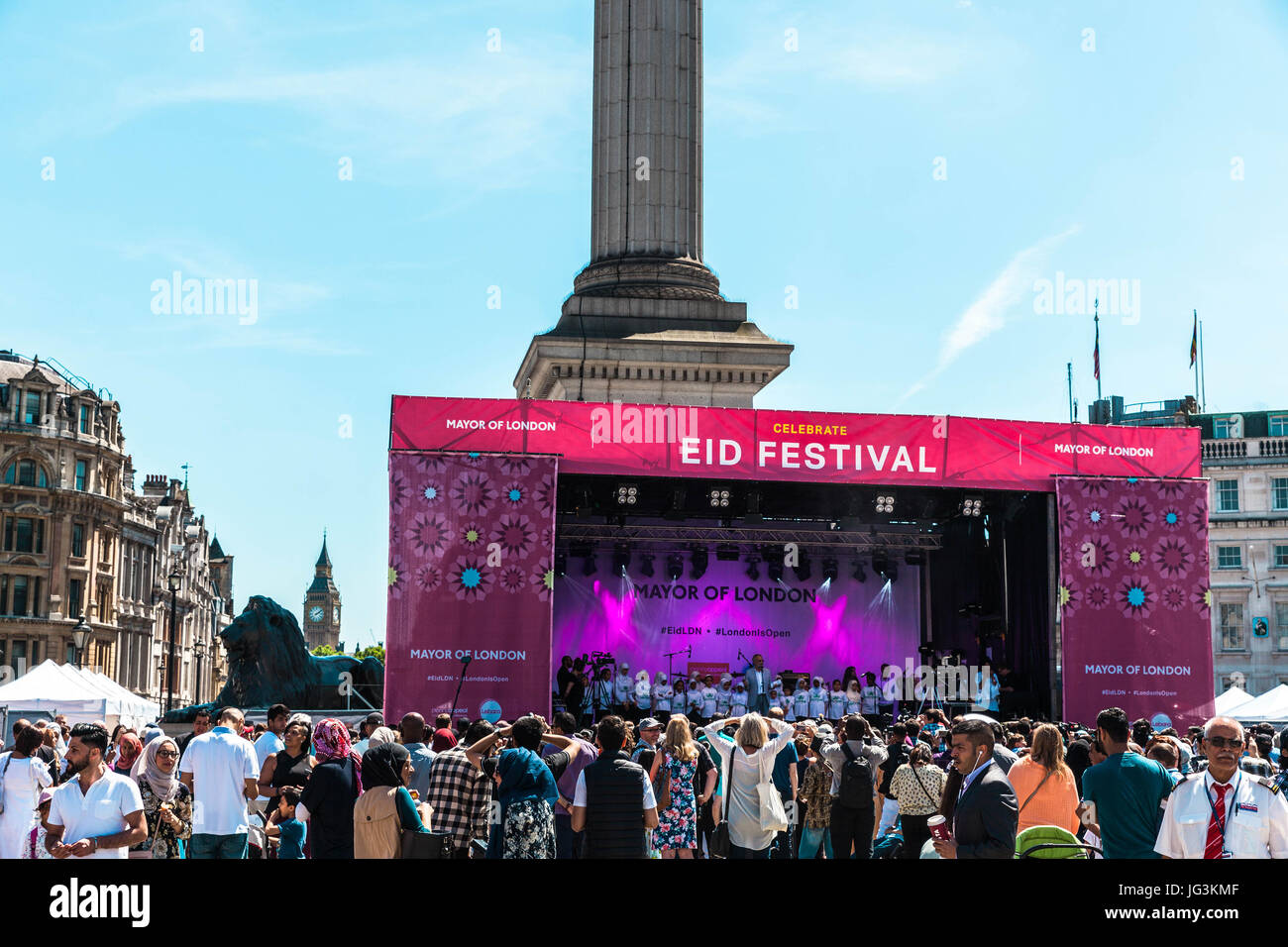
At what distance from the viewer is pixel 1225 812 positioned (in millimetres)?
7586

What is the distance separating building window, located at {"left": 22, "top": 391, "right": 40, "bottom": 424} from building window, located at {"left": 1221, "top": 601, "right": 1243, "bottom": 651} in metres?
60.7

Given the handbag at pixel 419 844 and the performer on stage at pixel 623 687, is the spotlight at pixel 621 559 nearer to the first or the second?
the performer on stage at pixel 623 687

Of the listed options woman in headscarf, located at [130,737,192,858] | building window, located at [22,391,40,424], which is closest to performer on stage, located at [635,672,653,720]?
woman in headscarf, located at [130,737,192,858]

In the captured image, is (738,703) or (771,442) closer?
(771,442)

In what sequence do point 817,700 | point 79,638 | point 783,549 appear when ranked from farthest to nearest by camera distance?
point 79,638 → point 783,549 → point 817,700

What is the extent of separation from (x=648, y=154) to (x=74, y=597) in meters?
50.5

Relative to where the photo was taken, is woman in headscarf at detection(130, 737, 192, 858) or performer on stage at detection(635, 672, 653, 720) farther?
performer on stage at detection(635, 672, 653, 720)

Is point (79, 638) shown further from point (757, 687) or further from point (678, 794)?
point (678, 794)

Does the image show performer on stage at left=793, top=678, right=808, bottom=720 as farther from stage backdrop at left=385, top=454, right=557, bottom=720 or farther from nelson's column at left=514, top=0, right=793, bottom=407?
nelson's column at left=514, top=0, right=793, bottom=407

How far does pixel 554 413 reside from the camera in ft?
93.8

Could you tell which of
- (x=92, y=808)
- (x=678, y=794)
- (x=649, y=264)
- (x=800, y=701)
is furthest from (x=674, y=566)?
(x=92, y=808)

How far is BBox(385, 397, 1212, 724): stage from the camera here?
28.1 metres
